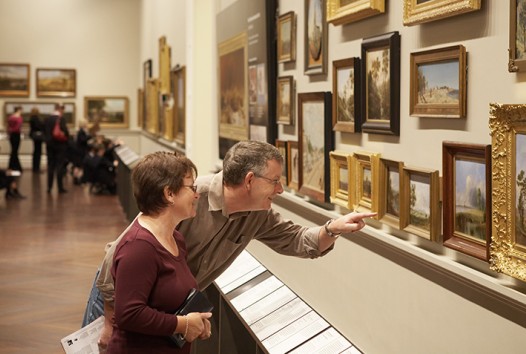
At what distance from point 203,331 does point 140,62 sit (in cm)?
3031

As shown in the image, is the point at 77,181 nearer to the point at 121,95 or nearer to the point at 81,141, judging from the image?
the point at 81,141

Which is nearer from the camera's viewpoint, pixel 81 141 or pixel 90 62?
pixel 81 141

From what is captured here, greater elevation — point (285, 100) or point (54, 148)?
point (285, 100)

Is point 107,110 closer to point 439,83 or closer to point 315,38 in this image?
point 315,38

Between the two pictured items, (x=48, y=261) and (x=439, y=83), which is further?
(x=48, y=261)

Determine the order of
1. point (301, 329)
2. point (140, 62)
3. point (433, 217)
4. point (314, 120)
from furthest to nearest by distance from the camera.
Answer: point (140, 62) → point (314, 120) → point (301, 329) → point (433, 217)

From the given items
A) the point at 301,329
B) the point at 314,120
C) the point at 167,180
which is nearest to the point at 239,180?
the point at 167,180

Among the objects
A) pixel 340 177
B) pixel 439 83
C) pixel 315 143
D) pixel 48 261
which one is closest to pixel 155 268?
pixel 439 83

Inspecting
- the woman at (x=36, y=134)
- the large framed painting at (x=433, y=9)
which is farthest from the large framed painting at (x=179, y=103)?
the woman at (x=36, y=134)

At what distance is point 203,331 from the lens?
4.02 metres

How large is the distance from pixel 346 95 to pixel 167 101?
13354mm

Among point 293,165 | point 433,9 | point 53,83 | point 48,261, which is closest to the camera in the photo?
point 433,9

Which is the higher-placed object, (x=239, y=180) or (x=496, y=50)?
(x=496, y=50)

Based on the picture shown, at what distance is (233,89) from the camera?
980cm
